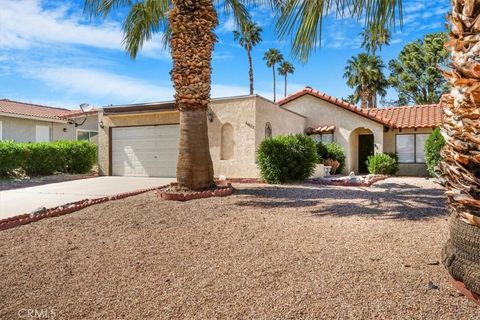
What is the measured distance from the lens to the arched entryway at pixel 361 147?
22.6 metres

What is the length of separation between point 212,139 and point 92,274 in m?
12.5

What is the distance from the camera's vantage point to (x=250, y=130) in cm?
1553

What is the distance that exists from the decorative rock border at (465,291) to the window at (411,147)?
19461 millimetres

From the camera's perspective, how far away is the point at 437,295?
3373 millimetres

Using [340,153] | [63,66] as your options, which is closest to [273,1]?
[63,66]

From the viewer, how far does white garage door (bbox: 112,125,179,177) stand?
57.7 feet

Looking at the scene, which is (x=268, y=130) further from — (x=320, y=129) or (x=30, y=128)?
(x=30, y=128)

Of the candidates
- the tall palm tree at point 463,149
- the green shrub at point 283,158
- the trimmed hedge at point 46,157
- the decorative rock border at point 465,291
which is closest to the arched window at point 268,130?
the green shrub at point 283,158

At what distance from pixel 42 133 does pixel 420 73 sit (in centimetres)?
3437

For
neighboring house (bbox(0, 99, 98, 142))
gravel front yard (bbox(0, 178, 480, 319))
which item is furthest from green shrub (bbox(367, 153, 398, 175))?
neighboring house (bbox(0, 99, 98, 142))

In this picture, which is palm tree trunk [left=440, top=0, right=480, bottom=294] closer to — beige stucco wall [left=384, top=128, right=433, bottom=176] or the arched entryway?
beige stucco wall [left=384, top=128, right=433, bottom=176]

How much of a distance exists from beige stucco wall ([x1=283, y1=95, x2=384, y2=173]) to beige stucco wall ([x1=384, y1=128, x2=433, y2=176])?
1.32 metres

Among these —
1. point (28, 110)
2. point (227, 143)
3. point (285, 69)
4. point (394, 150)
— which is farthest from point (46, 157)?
point (285, 69)

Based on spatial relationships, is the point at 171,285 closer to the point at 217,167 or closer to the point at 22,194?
the point at 22,194
